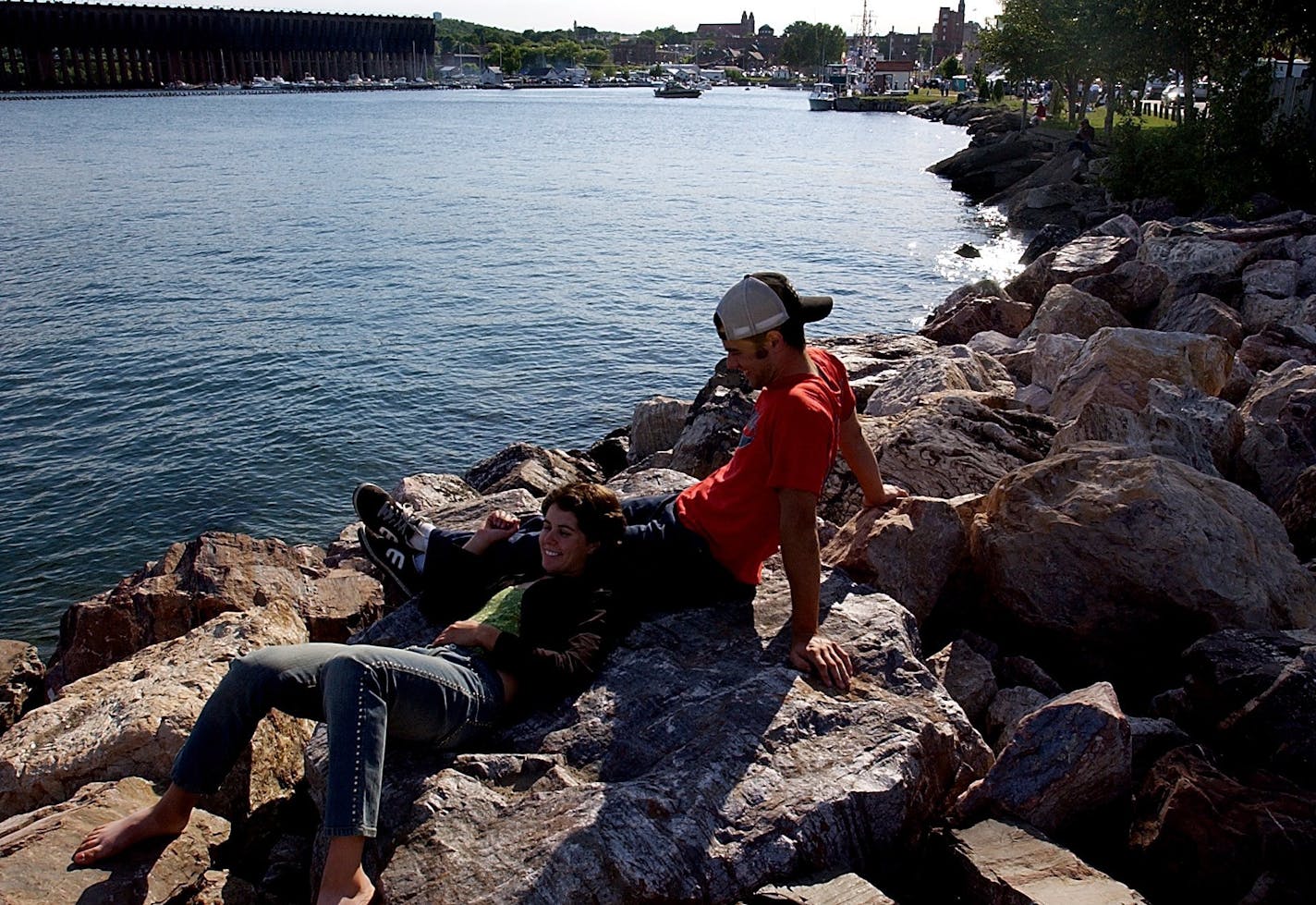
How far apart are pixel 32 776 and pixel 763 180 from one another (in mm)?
53528

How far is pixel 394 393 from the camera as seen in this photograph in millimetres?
19094

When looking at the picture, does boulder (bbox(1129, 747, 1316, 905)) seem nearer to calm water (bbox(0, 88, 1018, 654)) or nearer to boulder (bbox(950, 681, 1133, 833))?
boulder (bbox(950, 681, 1133, 833))

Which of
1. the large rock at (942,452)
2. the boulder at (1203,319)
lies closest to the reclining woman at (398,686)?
the large rock at (942,452)

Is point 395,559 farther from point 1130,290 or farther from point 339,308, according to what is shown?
point 339,308

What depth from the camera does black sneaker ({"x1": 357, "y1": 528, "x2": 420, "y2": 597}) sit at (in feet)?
19.5

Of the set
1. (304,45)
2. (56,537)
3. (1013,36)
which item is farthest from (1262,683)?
(304,45)

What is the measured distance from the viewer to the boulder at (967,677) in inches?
232

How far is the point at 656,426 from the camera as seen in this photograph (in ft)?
45.1

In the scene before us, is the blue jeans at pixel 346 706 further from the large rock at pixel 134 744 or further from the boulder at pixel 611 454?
the boulder at pixel 611 454

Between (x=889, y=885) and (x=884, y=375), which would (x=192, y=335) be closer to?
(x=884, y=375)

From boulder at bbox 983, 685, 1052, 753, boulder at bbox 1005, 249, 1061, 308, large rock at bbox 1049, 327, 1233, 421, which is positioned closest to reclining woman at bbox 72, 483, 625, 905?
boulder at bbox 983, 685, 1052, 753

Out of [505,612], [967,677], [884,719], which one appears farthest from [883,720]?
[505,612]

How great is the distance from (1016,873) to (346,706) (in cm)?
273

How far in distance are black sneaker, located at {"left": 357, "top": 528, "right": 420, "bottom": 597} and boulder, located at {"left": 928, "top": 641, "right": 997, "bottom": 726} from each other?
9.66 feet
